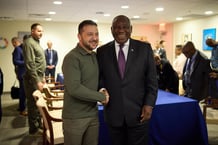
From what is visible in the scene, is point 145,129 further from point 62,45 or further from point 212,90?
point 62,45

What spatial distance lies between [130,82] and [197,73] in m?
2.08

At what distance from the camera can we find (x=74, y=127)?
157cm

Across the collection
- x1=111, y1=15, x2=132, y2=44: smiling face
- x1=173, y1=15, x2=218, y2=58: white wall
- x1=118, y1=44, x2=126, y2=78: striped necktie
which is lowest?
x1=118, y1=44, x2=126, y2=78: striped necktie

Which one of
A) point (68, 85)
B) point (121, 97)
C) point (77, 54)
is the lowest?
point (121, 97)

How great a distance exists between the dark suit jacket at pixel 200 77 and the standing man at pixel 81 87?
7.27 feet

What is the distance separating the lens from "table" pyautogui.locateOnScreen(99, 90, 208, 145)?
8.35 ft

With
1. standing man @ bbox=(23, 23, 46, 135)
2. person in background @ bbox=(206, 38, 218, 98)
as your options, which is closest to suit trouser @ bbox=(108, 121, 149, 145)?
standing man @ bbox=(23, 23, 46, 135)

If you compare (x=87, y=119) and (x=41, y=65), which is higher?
(x=41, y=65)

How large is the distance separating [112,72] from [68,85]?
0.34m

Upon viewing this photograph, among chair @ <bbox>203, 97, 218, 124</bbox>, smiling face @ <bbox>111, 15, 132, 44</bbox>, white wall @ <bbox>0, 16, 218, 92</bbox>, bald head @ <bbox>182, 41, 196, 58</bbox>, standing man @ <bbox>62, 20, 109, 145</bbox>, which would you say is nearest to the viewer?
standing man @ <bbox>62, 20, 109, 145</bbox>

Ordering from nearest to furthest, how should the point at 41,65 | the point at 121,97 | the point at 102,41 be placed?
1. the point at 121,97
2. the point at 41,65
3. the point at 102,41

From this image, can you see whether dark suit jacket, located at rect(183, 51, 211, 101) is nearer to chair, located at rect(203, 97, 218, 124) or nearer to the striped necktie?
chair, located at rect(203, 97, 218, 124)

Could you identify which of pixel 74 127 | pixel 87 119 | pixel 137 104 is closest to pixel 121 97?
pixel 137 104

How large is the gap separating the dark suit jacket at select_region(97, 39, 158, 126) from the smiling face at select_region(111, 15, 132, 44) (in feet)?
0.25
